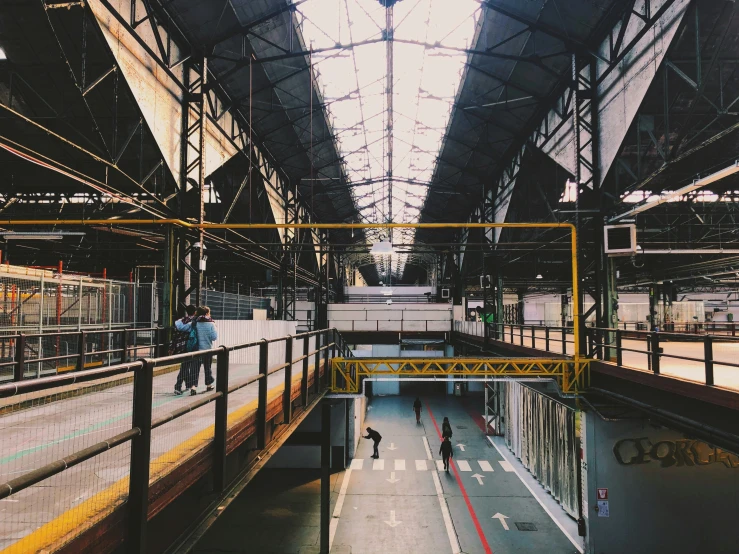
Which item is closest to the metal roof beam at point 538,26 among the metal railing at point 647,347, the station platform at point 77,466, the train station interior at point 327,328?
the train station interior at point 327,328

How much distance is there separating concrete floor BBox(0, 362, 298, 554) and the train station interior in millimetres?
34

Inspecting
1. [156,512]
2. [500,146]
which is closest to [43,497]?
[156,512]

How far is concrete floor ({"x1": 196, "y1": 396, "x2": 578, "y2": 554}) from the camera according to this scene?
1305cm

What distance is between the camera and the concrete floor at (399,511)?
1305cm

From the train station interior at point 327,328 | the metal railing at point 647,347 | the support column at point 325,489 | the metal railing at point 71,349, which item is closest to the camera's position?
the train station interior at point 327,328

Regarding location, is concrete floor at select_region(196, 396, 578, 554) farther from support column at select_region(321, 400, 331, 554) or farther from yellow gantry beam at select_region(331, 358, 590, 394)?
yellow gantry beam at select_region(331, 358, 590, 394)

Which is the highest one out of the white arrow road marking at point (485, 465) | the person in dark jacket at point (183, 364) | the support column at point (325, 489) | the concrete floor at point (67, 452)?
the person in dark jacket at point (183, 364)

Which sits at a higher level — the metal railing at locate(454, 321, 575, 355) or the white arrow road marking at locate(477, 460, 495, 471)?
the metal railing at locate(454, 321, 575, 355)

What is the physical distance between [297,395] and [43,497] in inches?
226

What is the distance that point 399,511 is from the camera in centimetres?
1530

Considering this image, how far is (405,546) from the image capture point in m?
12.8

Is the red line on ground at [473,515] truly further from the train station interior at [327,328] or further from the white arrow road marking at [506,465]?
the white arrow road marking at [506,465]

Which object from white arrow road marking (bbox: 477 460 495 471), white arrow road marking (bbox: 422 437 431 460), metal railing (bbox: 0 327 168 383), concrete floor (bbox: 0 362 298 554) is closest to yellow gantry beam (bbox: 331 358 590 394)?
metal railing (bbox: 0 327 168 383)

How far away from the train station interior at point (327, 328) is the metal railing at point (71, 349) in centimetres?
13
